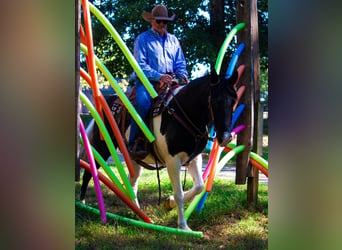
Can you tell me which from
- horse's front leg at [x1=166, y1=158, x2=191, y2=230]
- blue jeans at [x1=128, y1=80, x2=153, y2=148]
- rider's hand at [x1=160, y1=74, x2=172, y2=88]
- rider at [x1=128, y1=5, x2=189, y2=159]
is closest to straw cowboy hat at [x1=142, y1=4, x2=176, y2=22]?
rider at [x1=128, y1=5, x2=189, y2=159]

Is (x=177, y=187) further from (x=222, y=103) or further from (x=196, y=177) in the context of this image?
(x=222, y=103)

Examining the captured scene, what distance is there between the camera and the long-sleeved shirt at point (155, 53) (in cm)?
362

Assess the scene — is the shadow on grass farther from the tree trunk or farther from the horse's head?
the tree trunk

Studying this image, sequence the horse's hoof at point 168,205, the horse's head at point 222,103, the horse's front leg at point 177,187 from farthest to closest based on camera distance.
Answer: the horse's hoof at point 168,205
the horse's front leg at point 177,187
the horse's head at point 222,103

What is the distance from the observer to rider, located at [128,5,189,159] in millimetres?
3590

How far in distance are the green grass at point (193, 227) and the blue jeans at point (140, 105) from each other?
76 centimetres

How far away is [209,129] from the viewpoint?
348 cm

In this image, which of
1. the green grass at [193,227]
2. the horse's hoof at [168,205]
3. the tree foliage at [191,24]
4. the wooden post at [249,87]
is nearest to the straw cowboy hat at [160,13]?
the wooden post at [249,87]

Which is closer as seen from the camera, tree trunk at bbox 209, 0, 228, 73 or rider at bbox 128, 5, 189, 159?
rider at bbox 128, 5, 189, 159

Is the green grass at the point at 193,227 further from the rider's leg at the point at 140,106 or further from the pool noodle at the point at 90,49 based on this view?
the pool noodle at the point at 90,49

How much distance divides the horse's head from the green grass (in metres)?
0.85
